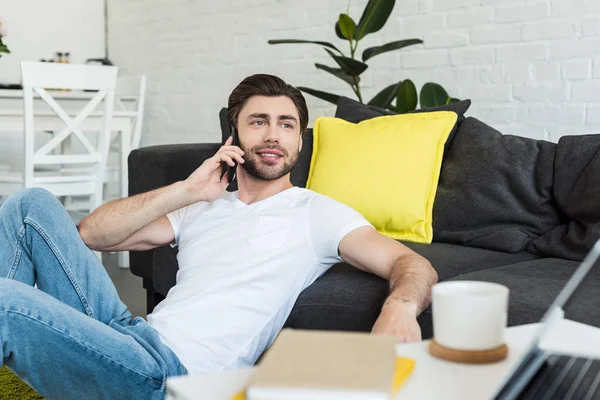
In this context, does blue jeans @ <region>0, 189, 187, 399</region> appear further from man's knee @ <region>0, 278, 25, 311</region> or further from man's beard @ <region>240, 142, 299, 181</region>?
man's beard @ <region>240, 142, 299, 181</region>

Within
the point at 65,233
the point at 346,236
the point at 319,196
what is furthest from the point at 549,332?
the point at 65,233

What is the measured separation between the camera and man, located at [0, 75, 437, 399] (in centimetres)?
141

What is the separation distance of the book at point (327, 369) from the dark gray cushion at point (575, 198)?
56.7 inches

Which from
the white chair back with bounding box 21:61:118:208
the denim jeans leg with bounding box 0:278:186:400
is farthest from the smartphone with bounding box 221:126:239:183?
the white chair back with bounding box 21:61:118:208

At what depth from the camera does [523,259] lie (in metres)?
2.23

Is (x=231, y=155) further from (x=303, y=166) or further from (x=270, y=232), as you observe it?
(x=303, y=166)

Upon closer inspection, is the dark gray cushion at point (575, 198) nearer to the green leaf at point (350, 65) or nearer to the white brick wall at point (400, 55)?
the white brick wall at point (400, 55)

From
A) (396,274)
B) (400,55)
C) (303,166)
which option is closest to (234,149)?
(396,274)

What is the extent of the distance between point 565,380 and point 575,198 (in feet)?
4.73

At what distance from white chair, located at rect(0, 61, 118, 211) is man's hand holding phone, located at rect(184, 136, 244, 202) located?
1894mm

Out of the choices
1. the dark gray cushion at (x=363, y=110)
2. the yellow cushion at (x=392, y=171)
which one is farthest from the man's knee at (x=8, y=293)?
the dark gray cushion at (x=363, y=110)

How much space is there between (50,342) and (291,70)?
9.63ft

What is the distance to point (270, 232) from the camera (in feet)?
5.73

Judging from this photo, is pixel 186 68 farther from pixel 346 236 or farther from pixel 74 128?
pixel 346 236
